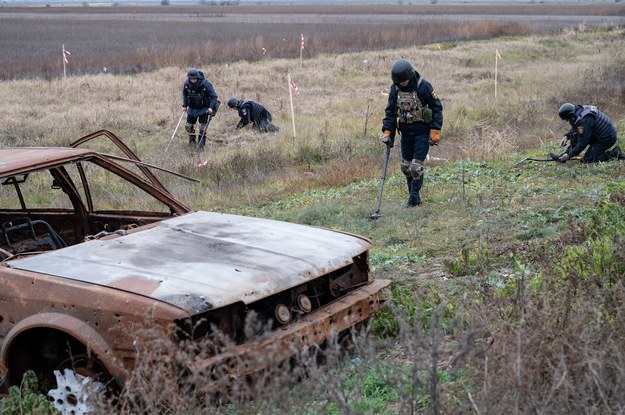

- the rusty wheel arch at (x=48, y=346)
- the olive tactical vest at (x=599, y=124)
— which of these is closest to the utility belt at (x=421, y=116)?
the olive tactical vest at (x=599, y=124)

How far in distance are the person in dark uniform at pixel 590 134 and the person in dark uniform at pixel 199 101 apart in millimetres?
7100

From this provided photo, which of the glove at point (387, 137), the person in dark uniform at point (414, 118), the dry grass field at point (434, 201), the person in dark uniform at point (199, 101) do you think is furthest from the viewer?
the person in dark uniform at point (199, 101)

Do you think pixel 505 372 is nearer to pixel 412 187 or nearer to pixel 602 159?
pixel 412 187

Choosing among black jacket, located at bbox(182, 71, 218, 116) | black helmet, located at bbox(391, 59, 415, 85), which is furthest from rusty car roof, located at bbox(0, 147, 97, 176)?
black jacket, located at bbox(182, 71, 218, 116)

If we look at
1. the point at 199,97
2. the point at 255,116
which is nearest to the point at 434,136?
the point at 199,97

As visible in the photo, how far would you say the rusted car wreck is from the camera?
375 cm

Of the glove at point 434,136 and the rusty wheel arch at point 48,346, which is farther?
the glove at point 434,136

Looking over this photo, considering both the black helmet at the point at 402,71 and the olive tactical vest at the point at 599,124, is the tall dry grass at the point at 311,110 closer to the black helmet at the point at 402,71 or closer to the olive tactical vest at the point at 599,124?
the olive tactical vest at the point at 599,124

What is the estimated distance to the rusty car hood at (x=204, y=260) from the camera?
3906 millimetres

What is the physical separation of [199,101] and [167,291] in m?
11.9

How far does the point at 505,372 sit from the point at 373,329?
191 cm

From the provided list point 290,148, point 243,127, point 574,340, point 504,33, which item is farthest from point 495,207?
point 504,33

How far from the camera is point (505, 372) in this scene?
3.21 m

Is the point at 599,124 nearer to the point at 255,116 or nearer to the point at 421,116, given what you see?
the point at 421,116
